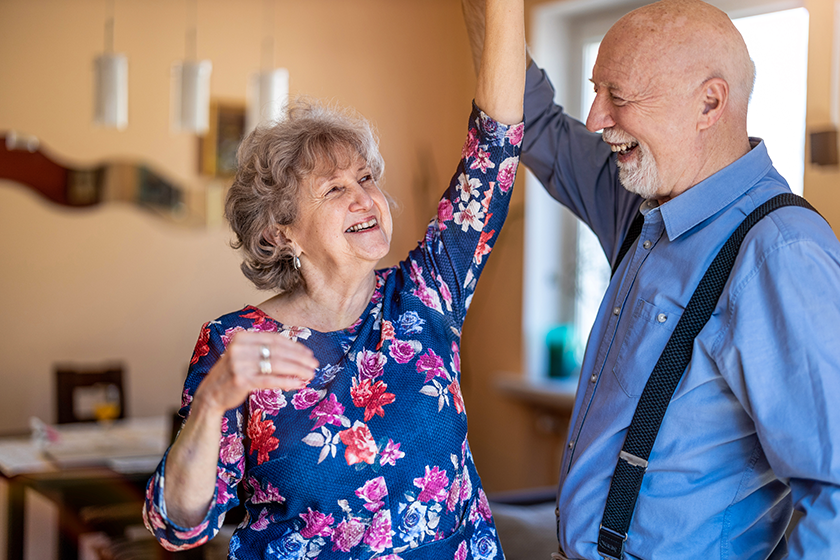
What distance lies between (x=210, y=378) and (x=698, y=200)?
0.80 metres

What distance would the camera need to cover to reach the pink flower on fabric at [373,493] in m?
1.31

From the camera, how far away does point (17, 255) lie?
13.5ft

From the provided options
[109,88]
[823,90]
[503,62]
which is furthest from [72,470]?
[823,90]

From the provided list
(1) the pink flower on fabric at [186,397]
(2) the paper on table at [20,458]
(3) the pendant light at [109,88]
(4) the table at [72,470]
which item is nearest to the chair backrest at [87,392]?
(4) the table at [72,470]

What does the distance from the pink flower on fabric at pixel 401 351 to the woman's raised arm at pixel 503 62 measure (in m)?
0.43

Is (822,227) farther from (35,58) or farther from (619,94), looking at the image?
(35,58)

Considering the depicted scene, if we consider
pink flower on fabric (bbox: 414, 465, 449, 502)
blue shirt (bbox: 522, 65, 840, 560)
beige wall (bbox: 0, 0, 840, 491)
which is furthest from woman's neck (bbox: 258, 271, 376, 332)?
beige wall (bbox: 0, 0, 840, 491)

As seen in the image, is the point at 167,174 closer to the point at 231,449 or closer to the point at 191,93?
the point at 191,93

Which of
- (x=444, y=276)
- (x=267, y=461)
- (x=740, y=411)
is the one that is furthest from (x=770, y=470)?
(x=267, y=461)

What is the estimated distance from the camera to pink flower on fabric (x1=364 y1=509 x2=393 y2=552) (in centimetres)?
132

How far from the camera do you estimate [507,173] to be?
1.46 metres

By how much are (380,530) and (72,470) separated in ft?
6.84

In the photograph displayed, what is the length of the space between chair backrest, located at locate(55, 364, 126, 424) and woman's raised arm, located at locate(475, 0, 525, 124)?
2913 millimetres

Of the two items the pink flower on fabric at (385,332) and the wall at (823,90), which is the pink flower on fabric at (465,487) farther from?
the wall at (823,90)
